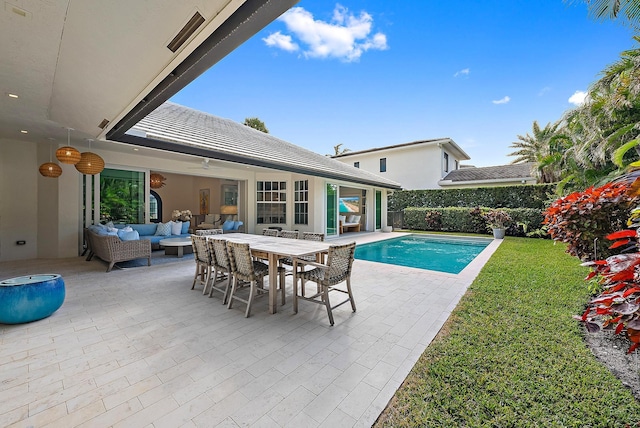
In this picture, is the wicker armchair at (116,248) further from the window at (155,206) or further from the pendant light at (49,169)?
the window at (155,206)

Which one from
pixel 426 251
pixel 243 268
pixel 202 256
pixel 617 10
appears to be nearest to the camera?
pixel 243 268

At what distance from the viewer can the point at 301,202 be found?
11828 millimetres

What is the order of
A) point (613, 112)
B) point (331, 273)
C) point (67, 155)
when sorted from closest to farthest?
point (331, 273) < point (67, 155) < point (613, 112)

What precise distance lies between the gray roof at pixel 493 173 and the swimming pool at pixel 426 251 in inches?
317

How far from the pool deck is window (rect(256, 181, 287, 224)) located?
7400mm

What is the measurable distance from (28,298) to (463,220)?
643 inches

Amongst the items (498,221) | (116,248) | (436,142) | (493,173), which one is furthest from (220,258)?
(493,173)

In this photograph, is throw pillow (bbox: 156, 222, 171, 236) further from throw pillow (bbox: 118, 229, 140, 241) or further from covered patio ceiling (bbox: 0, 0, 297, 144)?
covered patio ceiling (bbox: 0, 0, 297, 144)

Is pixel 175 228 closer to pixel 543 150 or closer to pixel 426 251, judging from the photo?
pixel 426 251

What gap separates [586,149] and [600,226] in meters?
5.86

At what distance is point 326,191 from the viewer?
39.6 feet

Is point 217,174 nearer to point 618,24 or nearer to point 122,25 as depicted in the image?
point 122,25

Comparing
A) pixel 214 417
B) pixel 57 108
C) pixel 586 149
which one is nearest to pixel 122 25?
pixel 214 417

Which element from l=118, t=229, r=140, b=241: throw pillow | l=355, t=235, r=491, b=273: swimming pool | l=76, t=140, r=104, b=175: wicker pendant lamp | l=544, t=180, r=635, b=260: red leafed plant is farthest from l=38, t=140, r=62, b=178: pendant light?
l=544, t=180, r=635, b=260: red leafed plant
